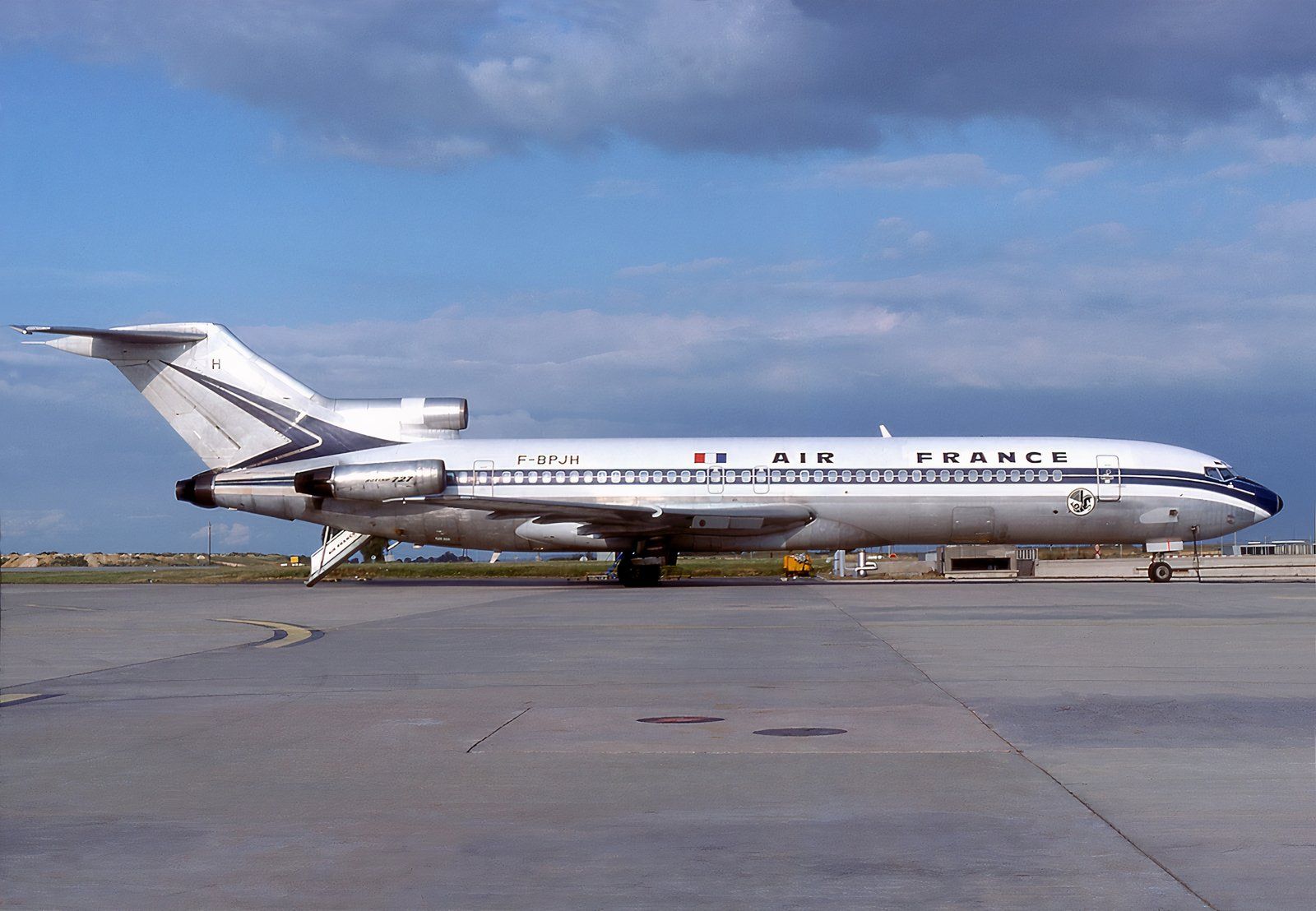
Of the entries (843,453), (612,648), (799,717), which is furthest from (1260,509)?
(799,717)

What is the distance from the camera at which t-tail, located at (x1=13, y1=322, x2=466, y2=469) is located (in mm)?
36562

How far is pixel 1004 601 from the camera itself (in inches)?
976

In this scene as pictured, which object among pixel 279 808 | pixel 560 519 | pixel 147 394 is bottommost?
pixel 279 808

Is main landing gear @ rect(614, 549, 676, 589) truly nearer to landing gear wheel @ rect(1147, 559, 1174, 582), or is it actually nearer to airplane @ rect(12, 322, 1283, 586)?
airplane @ rect(12, 322, 1283, 586)

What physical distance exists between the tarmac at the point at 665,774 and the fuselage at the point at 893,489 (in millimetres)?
17140

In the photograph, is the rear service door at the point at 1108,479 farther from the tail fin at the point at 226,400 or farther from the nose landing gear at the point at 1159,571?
the tail fin at the point at 226,400

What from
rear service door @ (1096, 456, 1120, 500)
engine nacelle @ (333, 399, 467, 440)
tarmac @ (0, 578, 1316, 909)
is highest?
engine nacelle @ (333, 399, 467, 440)

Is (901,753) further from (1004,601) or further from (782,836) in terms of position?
(1004,601)

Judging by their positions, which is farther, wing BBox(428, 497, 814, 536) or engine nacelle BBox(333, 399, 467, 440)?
engine nacelle BBox(333, 399, 467, 440)

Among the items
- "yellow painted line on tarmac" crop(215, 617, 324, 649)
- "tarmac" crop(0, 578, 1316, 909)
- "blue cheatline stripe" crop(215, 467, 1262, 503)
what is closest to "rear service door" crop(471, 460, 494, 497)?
"blue cheatline stripe" crop(215, 467, 1262, 503)

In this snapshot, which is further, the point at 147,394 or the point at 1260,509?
the point at 147,394

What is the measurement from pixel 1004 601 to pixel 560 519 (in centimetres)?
1335

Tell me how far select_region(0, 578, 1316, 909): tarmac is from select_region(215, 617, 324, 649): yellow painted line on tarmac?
1.61ft

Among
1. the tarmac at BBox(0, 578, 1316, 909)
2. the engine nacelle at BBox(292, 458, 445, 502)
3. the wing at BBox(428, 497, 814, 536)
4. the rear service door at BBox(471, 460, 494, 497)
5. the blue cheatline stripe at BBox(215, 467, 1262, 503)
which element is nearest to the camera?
the tarmac at BBox(0, 578, 1316, 909)
